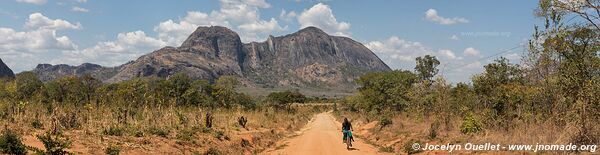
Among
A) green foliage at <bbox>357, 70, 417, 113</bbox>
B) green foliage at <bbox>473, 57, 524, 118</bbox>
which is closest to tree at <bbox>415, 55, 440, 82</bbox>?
green foliage at <bbox>357, 70, 417, 113</bbox>

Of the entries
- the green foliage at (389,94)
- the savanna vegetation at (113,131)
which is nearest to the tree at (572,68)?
the savanna vegetation at (113,131)

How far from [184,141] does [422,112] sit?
1925 centimetres

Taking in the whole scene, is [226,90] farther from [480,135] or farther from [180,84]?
[480,135]

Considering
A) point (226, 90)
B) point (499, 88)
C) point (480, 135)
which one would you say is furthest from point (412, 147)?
point (226, 90)

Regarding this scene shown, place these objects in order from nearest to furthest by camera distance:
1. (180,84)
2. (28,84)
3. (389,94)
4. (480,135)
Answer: (480,135)
(389,94)
(180,84)
(28,84)

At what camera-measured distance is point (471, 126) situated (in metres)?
23.5

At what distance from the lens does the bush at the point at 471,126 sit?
23.2 metres

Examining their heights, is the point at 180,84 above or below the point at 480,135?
above

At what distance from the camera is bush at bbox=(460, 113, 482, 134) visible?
23.2 metres

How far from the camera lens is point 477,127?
23.2m

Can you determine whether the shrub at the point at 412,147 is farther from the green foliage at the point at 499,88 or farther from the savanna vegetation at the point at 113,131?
the savanna vegetation at the point at 113,131

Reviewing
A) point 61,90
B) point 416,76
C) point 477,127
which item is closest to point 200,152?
point 477,127

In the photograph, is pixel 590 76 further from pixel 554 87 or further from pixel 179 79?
pixel 179 79

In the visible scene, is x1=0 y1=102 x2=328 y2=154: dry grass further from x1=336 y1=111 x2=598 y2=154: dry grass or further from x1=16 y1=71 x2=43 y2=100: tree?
x1=16 y1=71 x2=43 y2=100: tree
